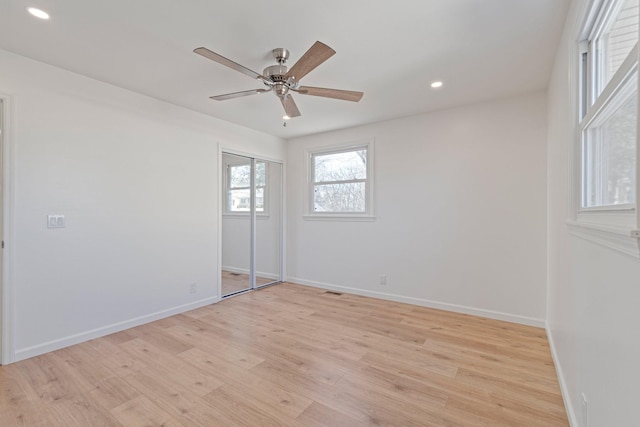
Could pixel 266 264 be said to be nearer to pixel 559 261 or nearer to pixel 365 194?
pixel 365 194

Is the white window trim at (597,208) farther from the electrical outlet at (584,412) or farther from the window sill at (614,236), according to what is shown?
the electrical outlet at (584,412)

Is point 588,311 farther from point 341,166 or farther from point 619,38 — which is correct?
point 341,166

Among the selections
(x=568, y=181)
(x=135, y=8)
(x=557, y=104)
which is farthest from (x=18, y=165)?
(x=557, y=104)

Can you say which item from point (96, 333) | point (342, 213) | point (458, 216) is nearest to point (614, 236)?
point (458, 216)

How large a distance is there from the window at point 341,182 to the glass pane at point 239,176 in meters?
1.05

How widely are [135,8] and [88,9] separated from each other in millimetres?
309

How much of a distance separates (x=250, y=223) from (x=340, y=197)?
4.90 feet

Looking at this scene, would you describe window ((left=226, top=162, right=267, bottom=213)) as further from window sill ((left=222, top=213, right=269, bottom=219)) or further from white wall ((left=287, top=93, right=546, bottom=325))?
white wall ((left=287, top=93, right=546, bottom=325))

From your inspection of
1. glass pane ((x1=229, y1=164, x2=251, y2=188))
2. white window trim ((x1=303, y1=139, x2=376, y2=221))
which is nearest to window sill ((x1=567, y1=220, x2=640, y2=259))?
white window trim ((x1=303, y1=139, x2=376, y2=221))

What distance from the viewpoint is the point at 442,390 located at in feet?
6.51

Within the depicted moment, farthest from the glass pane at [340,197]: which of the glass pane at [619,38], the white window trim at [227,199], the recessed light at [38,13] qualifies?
the recessed light at [38,13]

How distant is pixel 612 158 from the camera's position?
1.22 meters

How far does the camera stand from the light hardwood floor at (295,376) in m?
1.75

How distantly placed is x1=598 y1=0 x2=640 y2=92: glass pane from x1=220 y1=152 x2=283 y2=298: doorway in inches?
153
